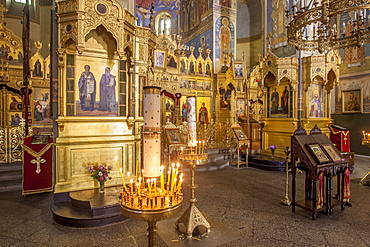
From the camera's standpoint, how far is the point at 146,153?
2.76m

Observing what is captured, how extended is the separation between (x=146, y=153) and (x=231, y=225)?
235cm

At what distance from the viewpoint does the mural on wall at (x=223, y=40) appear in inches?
638

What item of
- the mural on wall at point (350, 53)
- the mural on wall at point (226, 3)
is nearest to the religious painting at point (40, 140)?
the mural on wall at point (350, 53)

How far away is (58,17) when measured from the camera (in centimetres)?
500

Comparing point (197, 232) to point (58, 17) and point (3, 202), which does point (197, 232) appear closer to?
point (3, 202)

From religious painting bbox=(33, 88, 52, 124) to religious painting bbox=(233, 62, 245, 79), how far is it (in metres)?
10.3

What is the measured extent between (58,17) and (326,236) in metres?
6.79

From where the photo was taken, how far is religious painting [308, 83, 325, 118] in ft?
33.7

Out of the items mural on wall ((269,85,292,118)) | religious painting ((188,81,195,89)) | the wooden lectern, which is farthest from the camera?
religious painting ((188,81,195,89))

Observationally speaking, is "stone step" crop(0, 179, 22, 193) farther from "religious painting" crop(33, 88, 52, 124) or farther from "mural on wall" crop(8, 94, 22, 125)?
"mural on wall" crop(8, 94, 22, 125)

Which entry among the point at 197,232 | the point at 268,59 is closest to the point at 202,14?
the point at 268,59

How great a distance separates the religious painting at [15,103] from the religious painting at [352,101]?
1721 centimetres

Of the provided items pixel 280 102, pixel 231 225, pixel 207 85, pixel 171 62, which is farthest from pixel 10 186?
pixel 207 85

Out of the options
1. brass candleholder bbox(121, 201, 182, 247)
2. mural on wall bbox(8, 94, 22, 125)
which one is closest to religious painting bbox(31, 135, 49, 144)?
brass candleholder bbox(121, 201, 182, 247)
